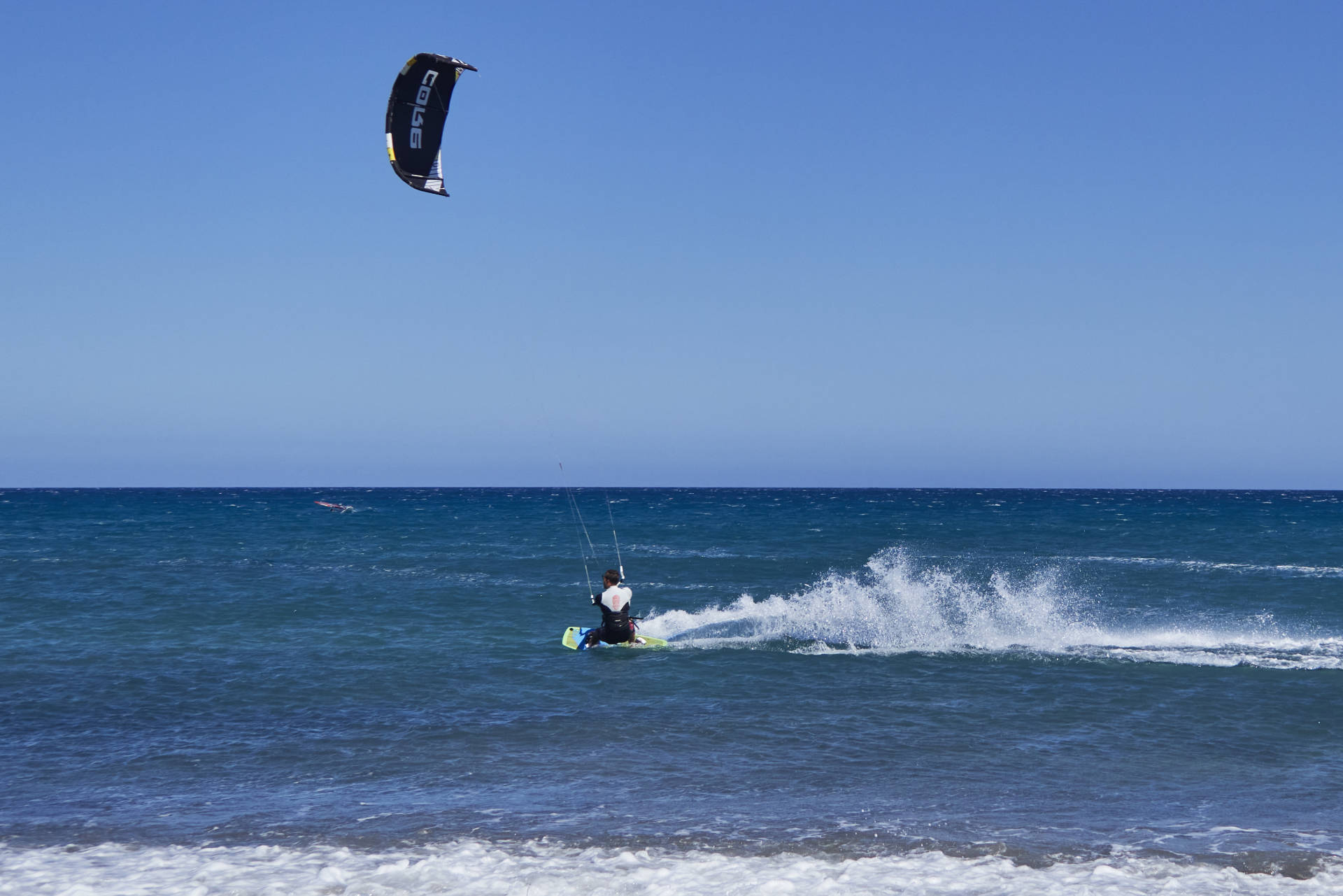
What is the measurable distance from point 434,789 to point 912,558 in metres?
31.8

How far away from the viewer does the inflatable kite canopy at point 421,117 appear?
45.2 ft

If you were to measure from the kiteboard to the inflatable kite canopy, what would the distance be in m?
7.90

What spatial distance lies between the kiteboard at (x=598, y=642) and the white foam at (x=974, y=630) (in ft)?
2.21

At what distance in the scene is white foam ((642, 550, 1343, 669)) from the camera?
1770 cm

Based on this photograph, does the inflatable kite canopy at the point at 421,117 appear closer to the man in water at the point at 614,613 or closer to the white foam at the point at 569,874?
the man in water at the point at 614,613

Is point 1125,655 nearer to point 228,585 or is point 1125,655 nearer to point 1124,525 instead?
point 228,585

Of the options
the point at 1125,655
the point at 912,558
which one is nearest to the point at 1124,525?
the point at 912,558

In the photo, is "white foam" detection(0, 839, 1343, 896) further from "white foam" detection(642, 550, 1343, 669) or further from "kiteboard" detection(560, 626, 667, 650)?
"white foam" detection(642, 550, 1343, 669)

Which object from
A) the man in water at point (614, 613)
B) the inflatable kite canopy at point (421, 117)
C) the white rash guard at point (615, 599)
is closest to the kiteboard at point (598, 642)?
the man in water at point (614, 613)

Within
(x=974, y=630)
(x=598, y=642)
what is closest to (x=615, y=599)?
(x=598, y=642)

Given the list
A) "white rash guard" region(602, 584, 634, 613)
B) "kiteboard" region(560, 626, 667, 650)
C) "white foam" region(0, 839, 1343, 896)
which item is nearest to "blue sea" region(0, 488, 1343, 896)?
"white foam" region(0, 839, 1343, 896)

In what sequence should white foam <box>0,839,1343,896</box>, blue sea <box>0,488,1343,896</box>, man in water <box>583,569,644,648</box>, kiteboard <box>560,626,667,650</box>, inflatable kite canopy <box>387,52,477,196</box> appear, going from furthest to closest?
kiteboard <box>560,626,667,650</box> < man in water <box>583,569,644,648</box> < inflatable kite canopy <box>387,52,477,196</box> < blue sea <box>0,488,1343,896</box> < white foam <box>0,839,1343,896</box>

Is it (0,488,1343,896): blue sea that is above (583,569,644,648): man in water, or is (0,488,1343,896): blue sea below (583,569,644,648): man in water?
below

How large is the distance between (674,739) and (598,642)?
6.20m
